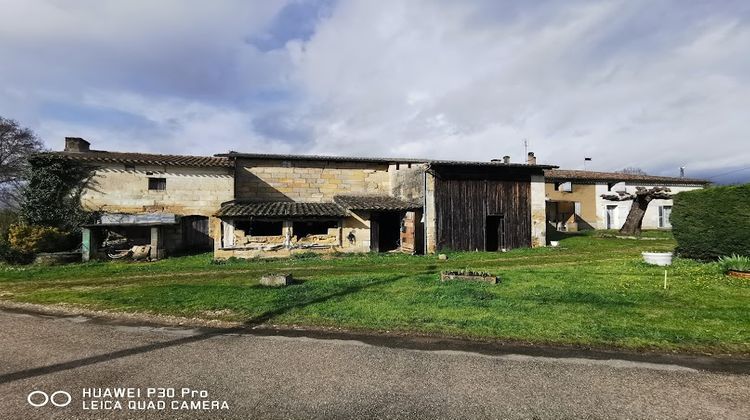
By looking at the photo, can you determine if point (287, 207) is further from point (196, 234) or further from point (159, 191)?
point (159, 191)

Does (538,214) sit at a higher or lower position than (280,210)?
lower

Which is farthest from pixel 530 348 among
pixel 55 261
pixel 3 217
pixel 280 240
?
pixel 3 217

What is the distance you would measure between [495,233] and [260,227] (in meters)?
14.5

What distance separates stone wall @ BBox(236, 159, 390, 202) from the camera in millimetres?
26031

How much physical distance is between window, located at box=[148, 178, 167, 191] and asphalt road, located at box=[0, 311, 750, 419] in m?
18.5

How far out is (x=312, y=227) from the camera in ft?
72.8

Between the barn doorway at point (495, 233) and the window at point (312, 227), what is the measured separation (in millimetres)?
9497

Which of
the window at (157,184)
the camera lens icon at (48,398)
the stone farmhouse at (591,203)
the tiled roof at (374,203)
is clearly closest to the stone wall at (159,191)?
the window at (157,184)

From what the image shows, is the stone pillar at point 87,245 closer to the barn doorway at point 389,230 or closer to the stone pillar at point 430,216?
the barn doorway at point 389,230

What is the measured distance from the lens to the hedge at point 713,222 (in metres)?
13.3

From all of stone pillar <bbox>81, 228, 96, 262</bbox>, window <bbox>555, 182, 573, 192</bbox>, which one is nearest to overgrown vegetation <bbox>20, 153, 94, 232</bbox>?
stone pillar <bbox>81, 228, 96, 262</bbox>

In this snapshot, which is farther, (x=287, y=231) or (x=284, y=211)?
(x=284, y=211)

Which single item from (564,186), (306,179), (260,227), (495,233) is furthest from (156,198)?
(564,186)

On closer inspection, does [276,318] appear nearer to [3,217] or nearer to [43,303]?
[43,303]
